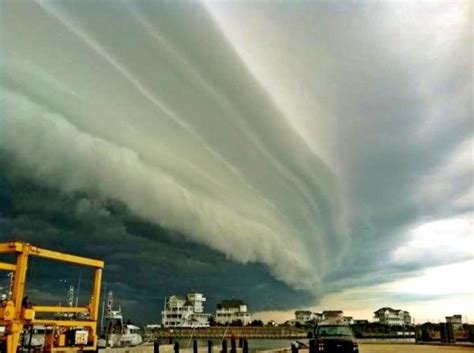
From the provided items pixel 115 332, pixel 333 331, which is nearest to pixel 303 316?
pixel 115 332

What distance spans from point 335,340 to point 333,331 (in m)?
1.03

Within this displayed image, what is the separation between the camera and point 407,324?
188 metres

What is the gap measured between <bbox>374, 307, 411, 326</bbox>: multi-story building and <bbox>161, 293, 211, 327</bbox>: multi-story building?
79541mm

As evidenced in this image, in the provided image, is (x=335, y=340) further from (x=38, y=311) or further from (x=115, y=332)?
(x=115, y=332)

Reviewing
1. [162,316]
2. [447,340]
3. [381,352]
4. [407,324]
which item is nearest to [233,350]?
[381,352]

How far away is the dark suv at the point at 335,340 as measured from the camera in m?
22.2

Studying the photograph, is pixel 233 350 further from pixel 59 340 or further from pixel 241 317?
pixel 241 317

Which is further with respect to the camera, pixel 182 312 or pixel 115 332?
pixel 182 312

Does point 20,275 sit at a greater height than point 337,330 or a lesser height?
greater

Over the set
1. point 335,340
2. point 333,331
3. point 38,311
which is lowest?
point 335,340

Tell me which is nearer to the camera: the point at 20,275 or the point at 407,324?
the point at 20,275

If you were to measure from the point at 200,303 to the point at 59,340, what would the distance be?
148839mm

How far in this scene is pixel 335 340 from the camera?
22406 millimetres

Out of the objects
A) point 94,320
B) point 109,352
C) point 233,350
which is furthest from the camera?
point 109,352
